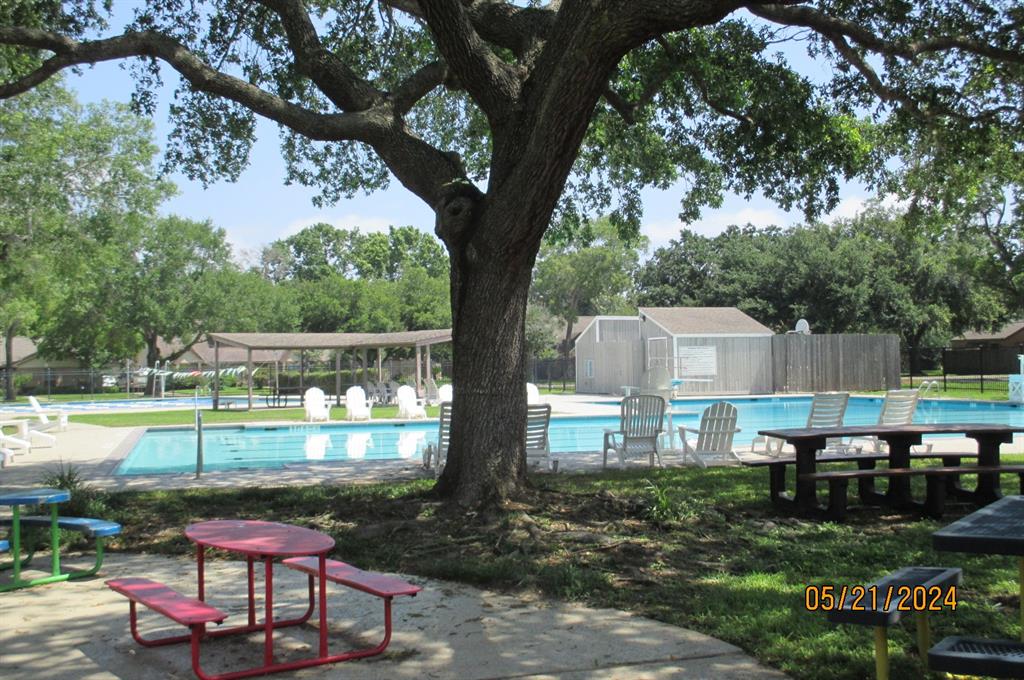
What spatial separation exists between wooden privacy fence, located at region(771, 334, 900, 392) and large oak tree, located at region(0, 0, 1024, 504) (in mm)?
20909

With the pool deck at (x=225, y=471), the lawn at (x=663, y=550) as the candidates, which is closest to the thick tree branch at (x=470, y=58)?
the lawn at (x=663, y=550)

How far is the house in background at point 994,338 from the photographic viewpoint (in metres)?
57.6

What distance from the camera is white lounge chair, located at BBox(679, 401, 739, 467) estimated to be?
1216 centimetres

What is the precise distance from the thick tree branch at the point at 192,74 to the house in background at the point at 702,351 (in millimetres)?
25822

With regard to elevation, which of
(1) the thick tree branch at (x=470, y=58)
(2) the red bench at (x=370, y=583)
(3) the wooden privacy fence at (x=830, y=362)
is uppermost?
(1) the thick tree branch at (x=470, y=58)

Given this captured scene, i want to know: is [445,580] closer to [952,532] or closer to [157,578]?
[157,578]

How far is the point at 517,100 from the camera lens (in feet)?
27.3

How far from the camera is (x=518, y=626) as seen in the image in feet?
16.8

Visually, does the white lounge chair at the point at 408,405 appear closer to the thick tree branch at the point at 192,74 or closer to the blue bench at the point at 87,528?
the thick tree branch at the point at 192,74

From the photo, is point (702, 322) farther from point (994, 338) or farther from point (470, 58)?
point (994, 338)

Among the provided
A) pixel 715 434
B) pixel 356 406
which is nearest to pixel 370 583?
pixel 715 434

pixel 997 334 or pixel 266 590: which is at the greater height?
pixel 997 334

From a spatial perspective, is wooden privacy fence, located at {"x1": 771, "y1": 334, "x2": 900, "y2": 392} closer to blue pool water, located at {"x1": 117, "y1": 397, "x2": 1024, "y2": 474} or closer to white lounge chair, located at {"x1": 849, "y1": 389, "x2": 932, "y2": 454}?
blue pool water, located at {"x1": 117, "y1": 397, "x2": 1024, "y2": 474}

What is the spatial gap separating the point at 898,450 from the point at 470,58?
5.70m
